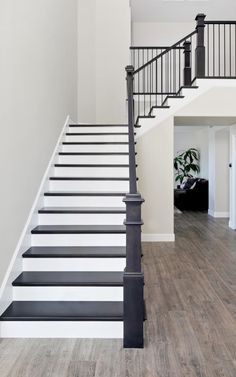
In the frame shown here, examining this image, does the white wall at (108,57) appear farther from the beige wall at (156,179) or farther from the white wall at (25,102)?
the white wall at (25,102)

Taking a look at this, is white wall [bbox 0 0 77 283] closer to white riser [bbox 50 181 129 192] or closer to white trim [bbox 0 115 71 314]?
white trim [bbox 0 115 71 314]

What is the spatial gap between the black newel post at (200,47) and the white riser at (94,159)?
1.95m

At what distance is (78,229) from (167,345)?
137cm

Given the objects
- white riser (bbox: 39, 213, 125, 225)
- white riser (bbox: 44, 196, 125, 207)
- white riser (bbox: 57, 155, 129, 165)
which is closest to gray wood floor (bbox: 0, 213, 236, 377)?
white riser (bbox: 39, 213, 125, 225)

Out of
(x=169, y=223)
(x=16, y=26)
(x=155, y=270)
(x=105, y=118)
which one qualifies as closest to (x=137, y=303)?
(x=155, y=270)

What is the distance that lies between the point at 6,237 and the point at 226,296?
2.06 metres

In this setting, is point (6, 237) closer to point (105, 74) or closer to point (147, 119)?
point (147, 119)

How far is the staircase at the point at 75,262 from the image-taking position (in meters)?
2.39

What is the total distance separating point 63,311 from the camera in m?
2.46

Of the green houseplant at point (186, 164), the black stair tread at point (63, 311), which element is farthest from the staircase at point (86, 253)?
the green houseplant at point (186, 164)

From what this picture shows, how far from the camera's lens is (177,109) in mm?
5359

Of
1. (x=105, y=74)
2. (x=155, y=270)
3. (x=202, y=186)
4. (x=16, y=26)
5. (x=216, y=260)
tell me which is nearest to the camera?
(x=16, y=26)

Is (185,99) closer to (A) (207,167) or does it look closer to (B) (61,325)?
(B) (61,325)

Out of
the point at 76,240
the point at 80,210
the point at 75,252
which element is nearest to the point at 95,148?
the point at 80,210
